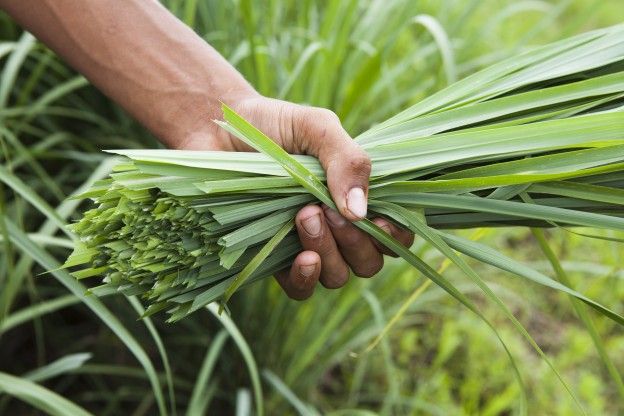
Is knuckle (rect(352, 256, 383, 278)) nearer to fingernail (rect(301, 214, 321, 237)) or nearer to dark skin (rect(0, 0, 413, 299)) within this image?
dark skin (rect(0, 0, 413, 299))

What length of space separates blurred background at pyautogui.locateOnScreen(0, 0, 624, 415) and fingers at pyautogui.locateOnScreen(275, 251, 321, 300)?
Answer: 0.34 m

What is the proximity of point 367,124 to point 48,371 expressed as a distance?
0.95 metres

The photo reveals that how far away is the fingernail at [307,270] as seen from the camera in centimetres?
104

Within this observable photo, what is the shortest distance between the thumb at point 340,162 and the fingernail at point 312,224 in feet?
0.12

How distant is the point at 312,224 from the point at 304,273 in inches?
2.9

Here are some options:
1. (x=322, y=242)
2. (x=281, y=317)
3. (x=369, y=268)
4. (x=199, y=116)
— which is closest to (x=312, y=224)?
(x=322, y=242)

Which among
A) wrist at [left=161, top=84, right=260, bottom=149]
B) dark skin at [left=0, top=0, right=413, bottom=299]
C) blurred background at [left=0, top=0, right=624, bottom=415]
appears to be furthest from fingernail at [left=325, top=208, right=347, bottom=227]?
blurred background at [left=0, top=0, right=624, bottom=415]

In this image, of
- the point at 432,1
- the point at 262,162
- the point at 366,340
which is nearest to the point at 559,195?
the point at 262,162

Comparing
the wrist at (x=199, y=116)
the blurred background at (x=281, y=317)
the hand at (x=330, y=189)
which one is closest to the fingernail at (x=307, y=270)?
the hand at (x=330, y=189)

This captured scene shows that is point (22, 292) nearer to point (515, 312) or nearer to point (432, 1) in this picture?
point (515, 312)

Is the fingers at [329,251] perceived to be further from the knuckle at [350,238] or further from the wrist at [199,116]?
the wrist at [199,116]

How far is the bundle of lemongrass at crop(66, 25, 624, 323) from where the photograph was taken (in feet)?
3.09

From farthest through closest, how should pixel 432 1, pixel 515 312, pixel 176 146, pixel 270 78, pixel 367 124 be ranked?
pixel 432 1 → pixel 515 312 → pixel 367 124 → pixel 270 78 → pixel 176 146

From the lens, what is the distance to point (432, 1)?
7.85ft
